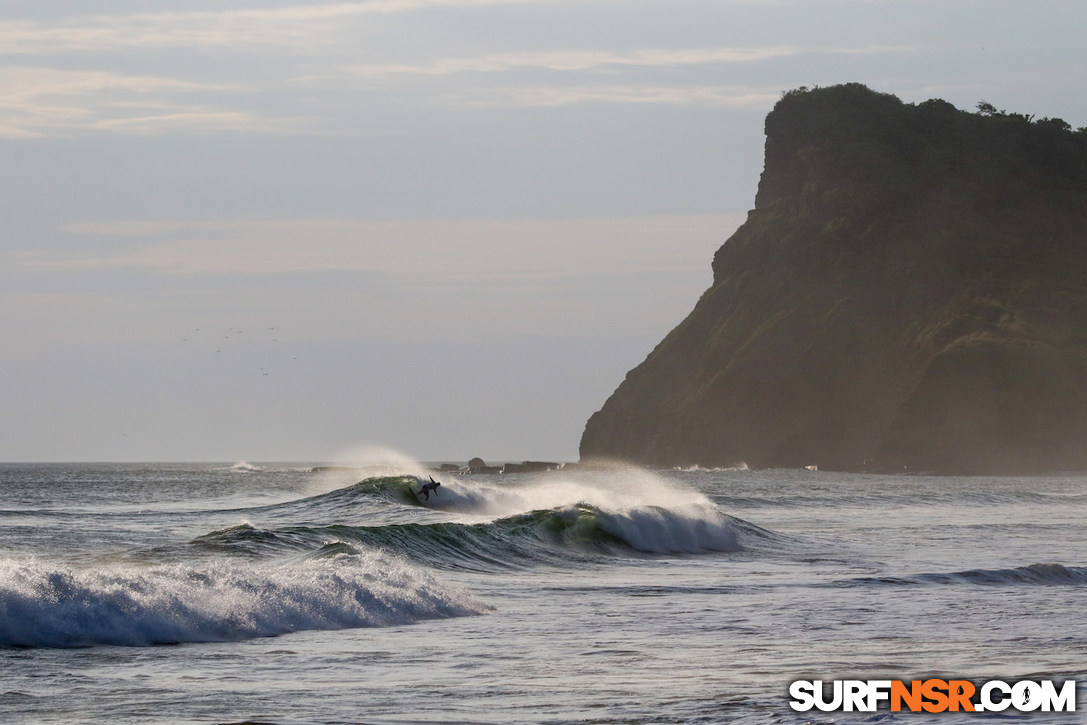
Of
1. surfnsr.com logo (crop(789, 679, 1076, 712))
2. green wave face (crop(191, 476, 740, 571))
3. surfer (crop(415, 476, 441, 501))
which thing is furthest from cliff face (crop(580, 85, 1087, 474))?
surfnsr.com logo (crop(789, 679, 1076, 712))

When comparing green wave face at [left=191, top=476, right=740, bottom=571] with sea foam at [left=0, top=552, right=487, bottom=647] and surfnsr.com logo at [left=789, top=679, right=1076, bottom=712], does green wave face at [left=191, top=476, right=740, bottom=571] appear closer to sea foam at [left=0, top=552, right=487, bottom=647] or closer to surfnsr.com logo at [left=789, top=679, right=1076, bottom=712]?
sea foam at [left=0, top=552, right=487, bottom=647]

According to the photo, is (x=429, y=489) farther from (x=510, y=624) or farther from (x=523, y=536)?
(x=510, y=624)

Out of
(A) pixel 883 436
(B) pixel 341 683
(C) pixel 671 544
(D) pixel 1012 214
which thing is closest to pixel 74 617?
(B) pixel 341 683

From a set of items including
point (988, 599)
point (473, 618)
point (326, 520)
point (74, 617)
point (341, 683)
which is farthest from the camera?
point (326, 520)

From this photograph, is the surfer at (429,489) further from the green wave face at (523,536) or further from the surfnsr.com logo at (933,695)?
the surfnsr.com logo at (933,695)

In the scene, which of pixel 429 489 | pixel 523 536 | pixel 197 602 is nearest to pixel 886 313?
pixel 429 489

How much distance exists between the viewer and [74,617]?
1528 cm

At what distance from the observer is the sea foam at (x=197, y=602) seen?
15188mm

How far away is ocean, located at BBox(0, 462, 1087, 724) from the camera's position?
12.0 metres

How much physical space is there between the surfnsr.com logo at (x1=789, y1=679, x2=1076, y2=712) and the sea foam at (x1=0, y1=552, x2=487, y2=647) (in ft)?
22.2

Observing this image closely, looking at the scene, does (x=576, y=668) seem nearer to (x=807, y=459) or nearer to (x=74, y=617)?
(x=74, y=617)

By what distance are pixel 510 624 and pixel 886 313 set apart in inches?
4821

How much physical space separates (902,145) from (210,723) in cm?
15253

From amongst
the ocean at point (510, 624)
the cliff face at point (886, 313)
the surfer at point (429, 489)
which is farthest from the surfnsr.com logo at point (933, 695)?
the cliff face at point (886, 313)
